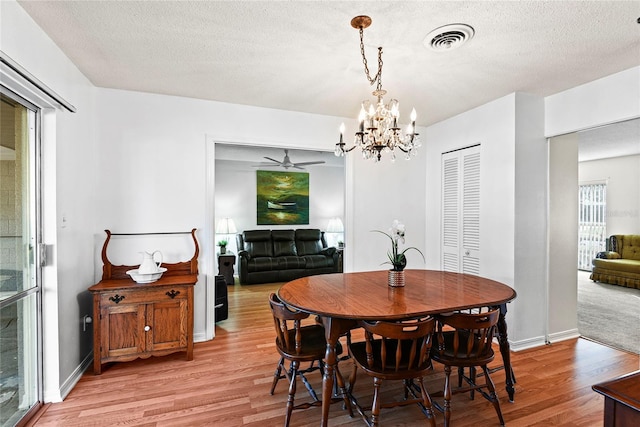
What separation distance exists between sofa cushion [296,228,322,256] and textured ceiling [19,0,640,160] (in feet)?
13.4

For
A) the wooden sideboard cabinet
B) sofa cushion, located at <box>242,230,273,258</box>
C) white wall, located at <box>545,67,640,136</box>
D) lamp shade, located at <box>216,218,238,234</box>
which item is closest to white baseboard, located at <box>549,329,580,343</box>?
white wall, located at <box>545,67,640,136</box>

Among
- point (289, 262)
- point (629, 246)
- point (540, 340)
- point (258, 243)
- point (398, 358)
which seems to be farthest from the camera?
point (258, 243)

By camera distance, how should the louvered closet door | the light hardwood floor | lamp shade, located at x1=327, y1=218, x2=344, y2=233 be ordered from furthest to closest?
lamp shade, located at x1=327, y1=218, x2=344, y2=233, the louvered closet door, the light hardwood floor

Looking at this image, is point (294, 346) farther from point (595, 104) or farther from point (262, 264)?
point (262, 264)

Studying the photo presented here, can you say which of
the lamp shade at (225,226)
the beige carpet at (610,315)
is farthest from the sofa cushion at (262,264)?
the beige carpet at (610,315)

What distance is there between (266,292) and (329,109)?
3.31 m

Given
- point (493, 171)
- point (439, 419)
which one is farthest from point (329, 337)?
point (493, 171)

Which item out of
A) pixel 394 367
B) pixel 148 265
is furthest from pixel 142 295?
pixel 394 367

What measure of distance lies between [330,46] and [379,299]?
173 cm

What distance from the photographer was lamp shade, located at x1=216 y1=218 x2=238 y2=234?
6.71 metres

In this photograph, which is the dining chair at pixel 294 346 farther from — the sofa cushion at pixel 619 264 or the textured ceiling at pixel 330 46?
the sofa cushion at pixel 619 264

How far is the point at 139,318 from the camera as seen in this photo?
2.73 meters

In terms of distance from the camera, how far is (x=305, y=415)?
2137 mm

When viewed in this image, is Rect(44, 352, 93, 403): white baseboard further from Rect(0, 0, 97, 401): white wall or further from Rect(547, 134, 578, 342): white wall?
Rect(547, 134, 578, 342): white wall
